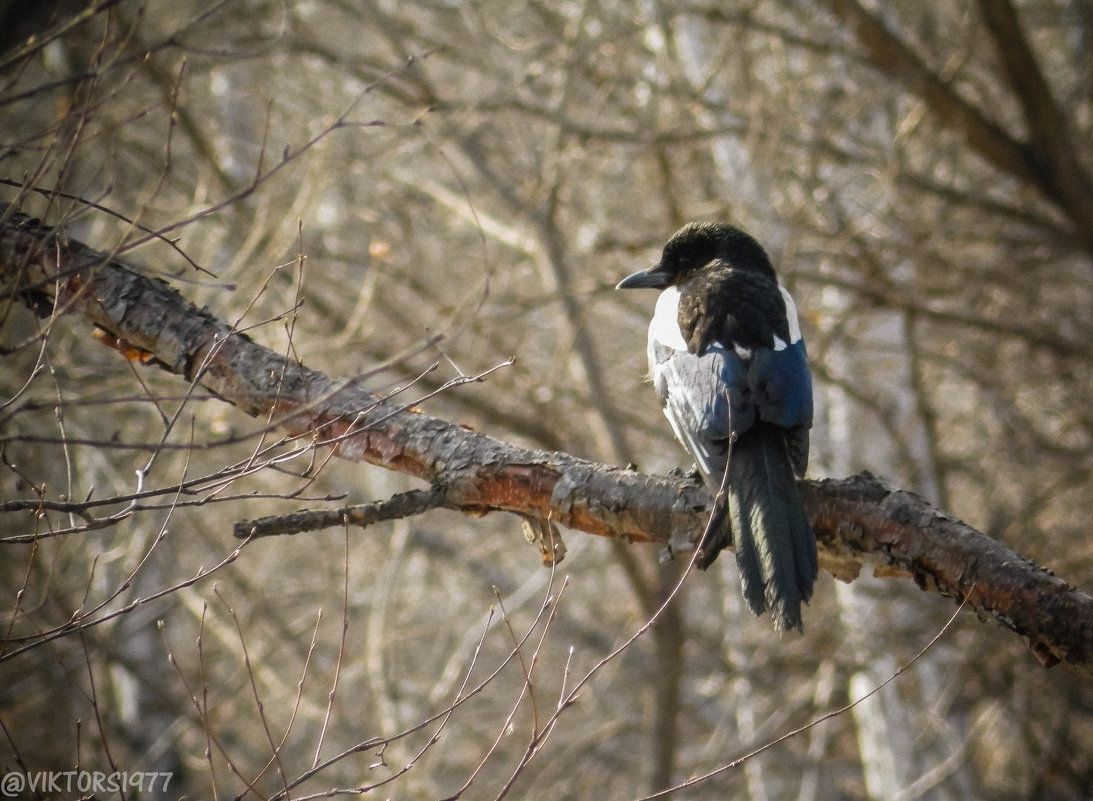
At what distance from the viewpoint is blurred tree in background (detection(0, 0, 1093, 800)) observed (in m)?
5.32

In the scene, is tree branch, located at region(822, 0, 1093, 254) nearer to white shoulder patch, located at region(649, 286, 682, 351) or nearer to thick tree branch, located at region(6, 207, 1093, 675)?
white shoulder patch, located at region(649, 286, 682, 351)

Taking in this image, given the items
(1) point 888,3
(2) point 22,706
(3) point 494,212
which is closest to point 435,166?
(3) point 494,212

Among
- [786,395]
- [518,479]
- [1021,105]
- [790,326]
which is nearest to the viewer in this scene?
[518,479]

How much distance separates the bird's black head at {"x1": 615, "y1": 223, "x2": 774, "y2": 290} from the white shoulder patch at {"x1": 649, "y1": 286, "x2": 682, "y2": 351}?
0.12 metres

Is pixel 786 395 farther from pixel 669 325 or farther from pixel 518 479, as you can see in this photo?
pixel 518 479

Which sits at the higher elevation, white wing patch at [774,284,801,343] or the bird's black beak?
the bird's black beak

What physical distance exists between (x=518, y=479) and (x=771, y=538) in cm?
64

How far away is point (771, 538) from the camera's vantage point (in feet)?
7.75

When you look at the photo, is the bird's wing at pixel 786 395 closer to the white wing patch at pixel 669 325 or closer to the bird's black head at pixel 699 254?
the white wing patch at pixel 669 325

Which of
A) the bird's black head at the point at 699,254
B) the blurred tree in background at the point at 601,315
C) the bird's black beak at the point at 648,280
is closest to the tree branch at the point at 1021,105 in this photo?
the blurred tree in background at the point at 601,315

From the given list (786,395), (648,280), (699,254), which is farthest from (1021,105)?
(786,395)

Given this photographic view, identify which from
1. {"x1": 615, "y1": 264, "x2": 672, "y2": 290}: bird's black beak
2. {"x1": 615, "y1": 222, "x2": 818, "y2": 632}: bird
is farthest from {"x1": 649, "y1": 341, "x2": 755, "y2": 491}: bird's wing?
{"x1": 615, "y1": 264, "x2": 672, "y2": 290}: bird's black beak

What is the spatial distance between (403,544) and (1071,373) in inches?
175

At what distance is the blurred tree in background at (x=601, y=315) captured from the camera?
17.5 feet
